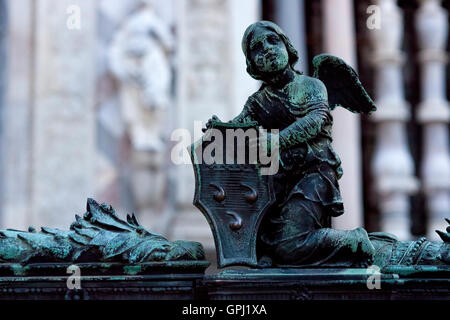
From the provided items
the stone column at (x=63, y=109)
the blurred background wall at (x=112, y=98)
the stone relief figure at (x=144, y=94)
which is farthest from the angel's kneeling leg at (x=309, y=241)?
the stone relief figure at (x=144, y=94)

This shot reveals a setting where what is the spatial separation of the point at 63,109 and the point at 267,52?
953 centimetres

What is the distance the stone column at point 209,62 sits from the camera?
15008 millimetres

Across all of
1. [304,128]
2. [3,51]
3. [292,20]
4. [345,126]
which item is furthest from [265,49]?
[292,20]

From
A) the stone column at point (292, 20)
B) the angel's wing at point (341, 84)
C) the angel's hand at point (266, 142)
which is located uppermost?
the stone column at point (292, 20)

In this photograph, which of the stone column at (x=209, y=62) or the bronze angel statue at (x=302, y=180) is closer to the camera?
the bronze angel statue at (x=302, y=180)

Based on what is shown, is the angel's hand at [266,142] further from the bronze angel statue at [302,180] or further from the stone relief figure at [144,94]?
the stone relief figure at [144,94]

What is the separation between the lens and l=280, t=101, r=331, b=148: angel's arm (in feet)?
17.1

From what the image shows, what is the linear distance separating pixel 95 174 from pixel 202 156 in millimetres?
9699

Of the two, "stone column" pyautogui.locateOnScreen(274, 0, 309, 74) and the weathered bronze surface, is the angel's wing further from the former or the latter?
"stone column" pyautogui.locateOnScreen(274, 0, 309, 74)

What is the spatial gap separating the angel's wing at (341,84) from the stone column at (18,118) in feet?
30.0

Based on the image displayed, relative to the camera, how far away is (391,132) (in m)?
18.6

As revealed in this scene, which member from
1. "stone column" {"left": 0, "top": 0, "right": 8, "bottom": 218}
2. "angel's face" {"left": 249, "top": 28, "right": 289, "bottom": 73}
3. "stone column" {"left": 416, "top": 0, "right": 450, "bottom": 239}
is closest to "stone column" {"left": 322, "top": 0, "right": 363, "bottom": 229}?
"stone column" {"left": 416, "top": 0, "right": 450, "bottom": 239}

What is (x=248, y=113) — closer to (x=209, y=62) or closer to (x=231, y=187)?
(x=231, y=187)

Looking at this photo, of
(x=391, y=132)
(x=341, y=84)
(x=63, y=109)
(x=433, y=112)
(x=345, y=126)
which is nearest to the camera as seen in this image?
(x=341, y=84)
